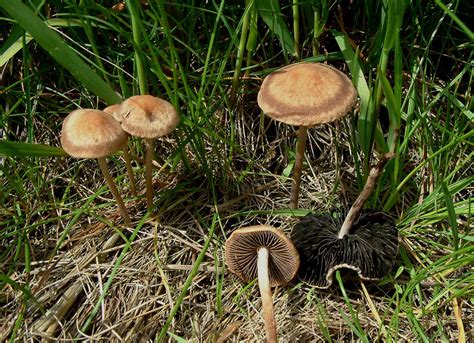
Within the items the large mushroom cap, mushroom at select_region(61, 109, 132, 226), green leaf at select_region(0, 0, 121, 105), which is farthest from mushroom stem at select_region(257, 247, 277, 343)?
green leaf at select_region(0, 0, 121, 105)

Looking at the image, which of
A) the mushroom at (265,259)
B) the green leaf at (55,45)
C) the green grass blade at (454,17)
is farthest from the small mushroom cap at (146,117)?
the green grass blade at (454,17)

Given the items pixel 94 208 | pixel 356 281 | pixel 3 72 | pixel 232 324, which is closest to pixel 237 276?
pixel 232 324

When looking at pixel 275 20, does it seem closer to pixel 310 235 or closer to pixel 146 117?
pixel 146 117

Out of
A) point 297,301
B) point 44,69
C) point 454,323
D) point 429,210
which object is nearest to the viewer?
point 454,323

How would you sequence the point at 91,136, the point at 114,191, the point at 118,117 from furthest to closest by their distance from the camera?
the point at 114,191 < the point at 118,117 < the point at 91,136

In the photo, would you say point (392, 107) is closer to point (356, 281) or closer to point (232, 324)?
point (356, 281)

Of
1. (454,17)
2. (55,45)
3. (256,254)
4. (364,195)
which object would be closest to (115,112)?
(55,45)

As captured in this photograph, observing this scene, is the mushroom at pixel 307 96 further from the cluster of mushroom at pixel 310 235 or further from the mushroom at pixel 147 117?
the mushroom at pixel 147 117
